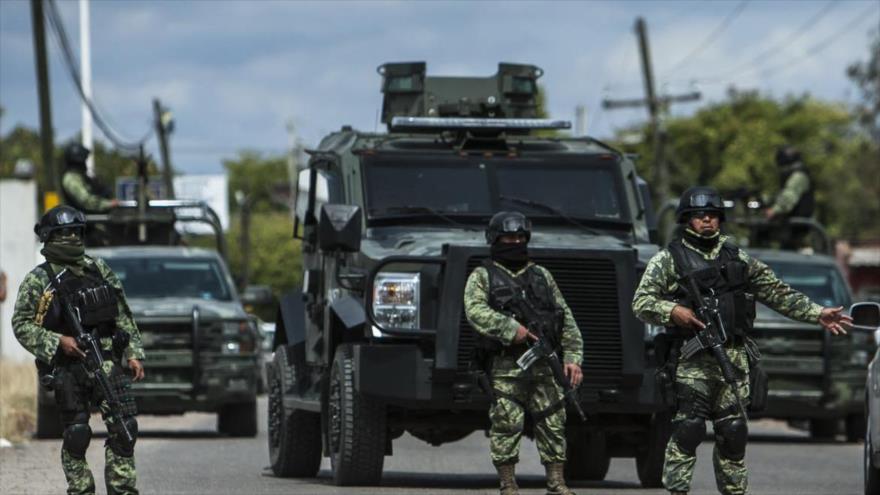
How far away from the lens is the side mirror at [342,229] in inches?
561

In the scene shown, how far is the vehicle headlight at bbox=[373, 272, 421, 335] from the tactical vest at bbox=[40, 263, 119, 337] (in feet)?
8.93

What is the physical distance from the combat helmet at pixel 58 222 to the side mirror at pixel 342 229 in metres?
2.75

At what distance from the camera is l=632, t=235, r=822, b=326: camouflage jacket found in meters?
11.3

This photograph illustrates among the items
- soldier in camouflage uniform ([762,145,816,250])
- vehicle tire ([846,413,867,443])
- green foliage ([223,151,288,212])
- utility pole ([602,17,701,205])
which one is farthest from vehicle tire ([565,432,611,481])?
green foliage ([223,151,288,212])

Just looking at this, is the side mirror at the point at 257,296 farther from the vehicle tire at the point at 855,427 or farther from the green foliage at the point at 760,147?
the green foliage at the point at 760,147

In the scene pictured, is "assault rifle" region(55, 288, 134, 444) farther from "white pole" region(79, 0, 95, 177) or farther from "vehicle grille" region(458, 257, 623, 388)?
"white pole" region(79, 0, 95, 177)

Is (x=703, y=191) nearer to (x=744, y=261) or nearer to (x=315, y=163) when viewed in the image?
(x=744, y=261)

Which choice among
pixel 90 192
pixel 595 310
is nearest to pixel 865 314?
pixel 595 310

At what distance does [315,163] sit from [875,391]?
504 cm

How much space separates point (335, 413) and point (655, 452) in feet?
7.56

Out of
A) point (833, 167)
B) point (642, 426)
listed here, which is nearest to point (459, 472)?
point (642, 426)

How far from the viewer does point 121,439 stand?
11.5 metres

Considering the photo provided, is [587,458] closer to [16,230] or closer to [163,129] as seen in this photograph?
[16,230]

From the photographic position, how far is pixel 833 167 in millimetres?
86688
